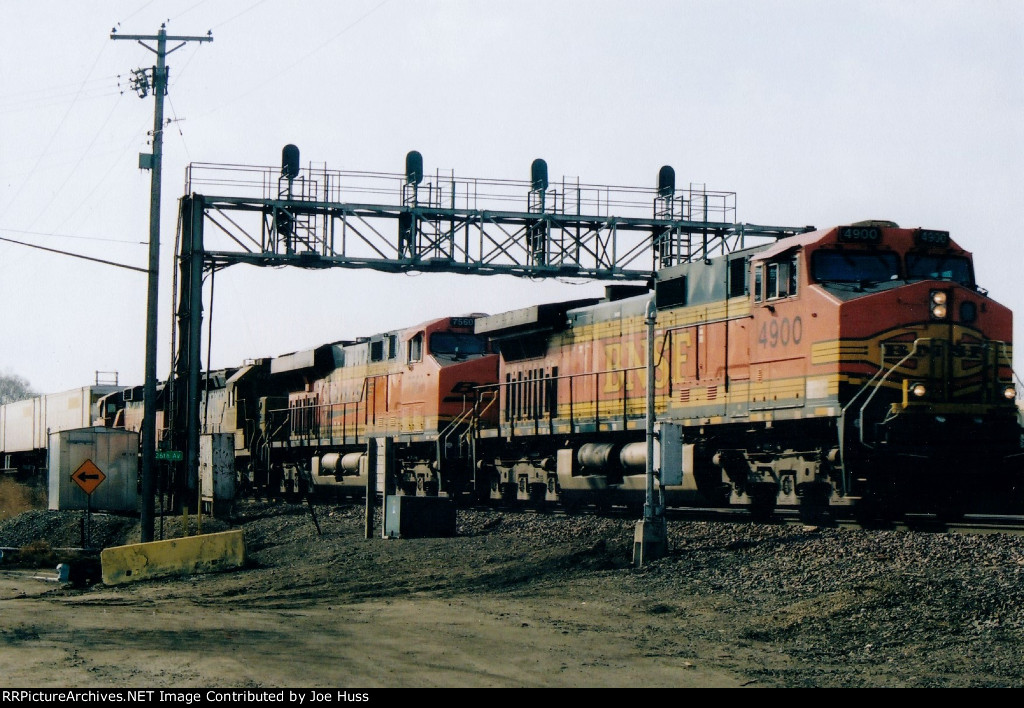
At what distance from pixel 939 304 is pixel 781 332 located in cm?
217

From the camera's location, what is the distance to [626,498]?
20.1 metres

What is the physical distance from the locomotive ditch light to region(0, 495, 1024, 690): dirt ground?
3098mm

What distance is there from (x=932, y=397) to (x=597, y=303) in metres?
8.63

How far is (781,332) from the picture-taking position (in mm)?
16922

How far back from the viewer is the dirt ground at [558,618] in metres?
8.85

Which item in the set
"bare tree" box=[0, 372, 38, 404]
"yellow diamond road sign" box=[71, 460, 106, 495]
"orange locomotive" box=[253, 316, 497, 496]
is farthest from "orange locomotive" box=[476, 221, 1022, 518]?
"bare tree" box=[0, 372, 38, 404]

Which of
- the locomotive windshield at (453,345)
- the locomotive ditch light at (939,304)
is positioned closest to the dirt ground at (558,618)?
the locomotive ditch light at (939,304)

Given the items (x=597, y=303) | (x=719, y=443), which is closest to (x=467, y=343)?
(x=597, y=303)

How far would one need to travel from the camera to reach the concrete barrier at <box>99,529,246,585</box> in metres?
18.0

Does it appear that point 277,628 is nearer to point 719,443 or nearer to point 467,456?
point 719,443

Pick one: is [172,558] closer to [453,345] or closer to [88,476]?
[88,476]


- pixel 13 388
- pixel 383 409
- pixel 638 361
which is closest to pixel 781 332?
pixel 638 361

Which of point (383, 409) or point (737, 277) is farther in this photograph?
point (383, 409)
